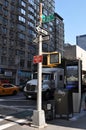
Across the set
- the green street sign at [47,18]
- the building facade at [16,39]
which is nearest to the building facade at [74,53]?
the green street sign at [47,18]

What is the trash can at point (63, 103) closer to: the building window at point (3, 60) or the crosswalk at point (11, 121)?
the crosswalk at point (11, 121)

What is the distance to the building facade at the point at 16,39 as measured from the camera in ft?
210

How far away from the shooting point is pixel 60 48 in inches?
4272

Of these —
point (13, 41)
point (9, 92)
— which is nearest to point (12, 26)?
point (13, 41)

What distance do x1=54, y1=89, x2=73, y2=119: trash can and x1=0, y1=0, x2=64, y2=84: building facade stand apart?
157ft

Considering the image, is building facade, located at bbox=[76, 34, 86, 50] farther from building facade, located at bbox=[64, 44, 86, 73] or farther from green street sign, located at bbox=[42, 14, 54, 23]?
green street sign, located at bbox=[42, 14, 54, 23]

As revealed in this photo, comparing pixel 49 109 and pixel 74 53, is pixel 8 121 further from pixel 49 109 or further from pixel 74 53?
pixel 74 53

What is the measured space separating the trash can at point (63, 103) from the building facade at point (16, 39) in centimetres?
4795

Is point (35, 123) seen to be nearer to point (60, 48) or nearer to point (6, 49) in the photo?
point (6, 49)

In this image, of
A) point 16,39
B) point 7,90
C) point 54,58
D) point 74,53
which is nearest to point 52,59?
point 54,58

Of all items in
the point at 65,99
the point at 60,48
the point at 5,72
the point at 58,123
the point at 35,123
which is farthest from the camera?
the point at 60,48

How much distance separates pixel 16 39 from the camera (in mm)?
69250

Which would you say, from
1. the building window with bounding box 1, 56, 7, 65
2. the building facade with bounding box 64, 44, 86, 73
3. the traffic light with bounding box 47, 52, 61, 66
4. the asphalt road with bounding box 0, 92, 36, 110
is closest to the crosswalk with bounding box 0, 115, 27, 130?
the traffic light with bounding box 47, 52, 61, 66

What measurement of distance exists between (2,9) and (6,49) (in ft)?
32.6
